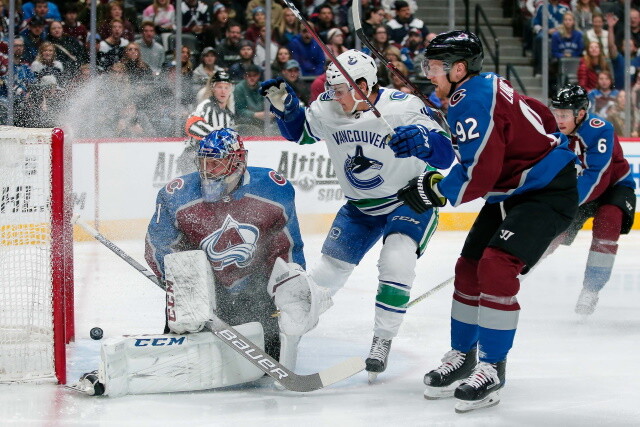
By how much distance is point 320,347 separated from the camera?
14.1 ft

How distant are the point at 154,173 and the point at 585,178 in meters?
3.40

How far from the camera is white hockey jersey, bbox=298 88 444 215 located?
3.97 metres

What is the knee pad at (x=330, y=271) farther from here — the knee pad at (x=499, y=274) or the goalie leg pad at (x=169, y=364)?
the knee pad at (x=499, y=274)

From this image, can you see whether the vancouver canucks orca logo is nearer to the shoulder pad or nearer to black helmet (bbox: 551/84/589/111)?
black helmet (bbox: 551/84/589/111)

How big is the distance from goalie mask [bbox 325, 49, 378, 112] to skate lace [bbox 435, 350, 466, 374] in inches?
38.7

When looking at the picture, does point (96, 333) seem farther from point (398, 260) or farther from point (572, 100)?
point (572, 100)

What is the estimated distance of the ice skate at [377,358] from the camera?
371 cm

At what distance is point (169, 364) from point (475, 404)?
97cm

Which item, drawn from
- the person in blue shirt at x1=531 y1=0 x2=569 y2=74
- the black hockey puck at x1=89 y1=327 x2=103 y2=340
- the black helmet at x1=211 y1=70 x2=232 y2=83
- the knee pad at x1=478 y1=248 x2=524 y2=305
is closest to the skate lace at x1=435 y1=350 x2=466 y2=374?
the knee pad at x1=478 y1=248 x2=524 y2=305

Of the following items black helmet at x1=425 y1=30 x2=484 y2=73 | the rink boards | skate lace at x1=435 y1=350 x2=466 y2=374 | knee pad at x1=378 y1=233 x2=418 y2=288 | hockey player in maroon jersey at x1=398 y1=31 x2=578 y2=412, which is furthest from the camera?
the rink boards

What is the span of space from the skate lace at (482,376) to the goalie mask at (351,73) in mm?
1128

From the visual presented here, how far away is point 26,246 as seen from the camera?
3.76 metres

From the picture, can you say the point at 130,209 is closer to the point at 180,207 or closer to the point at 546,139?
the point at 180,207

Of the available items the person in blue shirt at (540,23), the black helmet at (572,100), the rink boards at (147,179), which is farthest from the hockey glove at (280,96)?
the person in blue shirt at (540,23)
